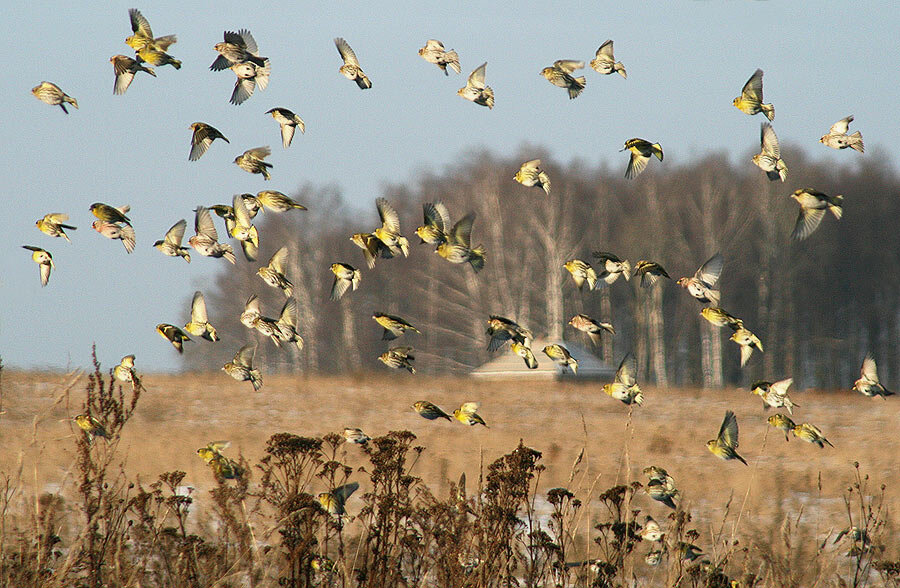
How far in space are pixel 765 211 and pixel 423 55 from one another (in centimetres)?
3311

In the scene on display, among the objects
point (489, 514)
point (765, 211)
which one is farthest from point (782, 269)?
point (489, 514)

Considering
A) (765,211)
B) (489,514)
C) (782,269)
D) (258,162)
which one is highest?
(765,211)

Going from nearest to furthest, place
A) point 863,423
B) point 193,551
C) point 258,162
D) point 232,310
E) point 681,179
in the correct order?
point 193,551 < point 258,162 < point 863,423 < point 681,179 < point 232,310

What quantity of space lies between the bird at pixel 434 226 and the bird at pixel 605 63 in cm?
173

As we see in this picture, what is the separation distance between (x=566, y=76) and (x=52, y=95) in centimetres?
359

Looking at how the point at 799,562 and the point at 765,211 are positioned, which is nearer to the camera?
the point at 799,562

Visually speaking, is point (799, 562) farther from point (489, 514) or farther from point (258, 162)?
point (258, 162)

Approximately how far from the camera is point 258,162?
6.50 m

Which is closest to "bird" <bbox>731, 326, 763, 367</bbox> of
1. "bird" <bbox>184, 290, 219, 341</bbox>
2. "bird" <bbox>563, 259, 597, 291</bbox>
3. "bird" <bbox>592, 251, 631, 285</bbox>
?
"bird" <bbox>592, 251, 631, 285</bbox>

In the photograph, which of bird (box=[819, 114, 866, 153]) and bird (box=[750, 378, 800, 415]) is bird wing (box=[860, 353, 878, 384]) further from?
bird (box=[819, 114, 866, 153])

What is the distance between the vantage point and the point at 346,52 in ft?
21.9

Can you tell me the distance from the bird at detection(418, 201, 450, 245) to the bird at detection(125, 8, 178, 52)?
204 cm

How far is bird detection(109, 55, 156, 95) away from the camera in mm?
6215

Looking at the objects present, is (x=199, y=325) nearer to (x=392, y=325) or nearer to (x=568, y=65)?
(x=392, y=325)
